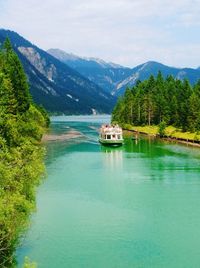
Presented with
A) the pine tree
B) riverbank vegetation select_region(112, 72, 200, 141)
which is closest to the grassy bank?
riverbank vegetation select_region(112, 72, 200, 141)

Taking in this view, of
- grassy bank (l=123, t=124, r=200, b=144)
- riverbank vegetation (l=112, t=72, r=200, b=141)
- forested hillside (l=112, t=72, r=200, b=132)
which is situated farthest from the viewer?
forested hillside (l=112, t=72, r=200, b=132)

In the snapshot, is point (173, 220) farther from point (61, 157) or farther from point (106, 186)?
point (61, 157)

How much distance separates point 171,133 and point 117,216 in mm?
93374

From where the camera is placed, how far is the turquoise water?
3788 centimetres

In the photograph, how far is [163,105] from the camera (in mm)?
160625

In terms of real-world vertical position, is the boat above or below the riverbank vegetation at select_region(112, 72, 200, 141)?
below

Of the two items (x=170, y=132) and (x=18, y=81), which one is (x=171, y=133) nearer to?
(x=170, y=132)

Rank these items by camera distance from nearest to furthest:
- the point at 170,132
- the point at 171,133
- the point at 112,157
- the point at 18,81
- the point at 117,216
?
the point at 117,216, the point at 18,81, the point at 112,157, the point at 171,133, the point at 170,132

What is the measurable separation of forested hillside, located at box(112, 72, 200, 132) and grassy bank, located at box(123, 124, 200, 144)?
2184 mm

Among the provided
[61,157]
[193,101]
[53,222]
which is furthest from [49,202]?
[193,101]

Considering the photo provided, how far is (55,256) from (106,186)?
2905cm

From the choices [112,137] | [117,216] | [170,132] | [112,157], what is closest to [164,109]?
[170,132]

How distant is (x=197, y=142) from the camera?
122 m

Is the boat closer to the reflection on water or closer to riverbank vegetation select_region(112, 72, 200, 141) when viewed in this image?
the reflection on water
